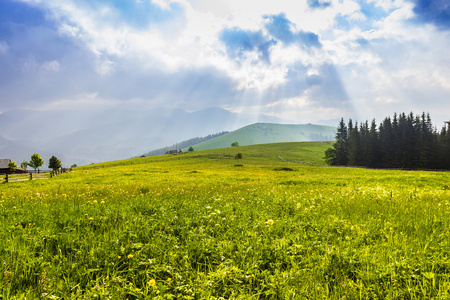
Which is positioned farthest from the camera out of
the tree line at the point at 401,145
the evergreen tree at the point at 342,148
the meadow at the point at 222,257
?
the evergreen tree at the point at 342,148

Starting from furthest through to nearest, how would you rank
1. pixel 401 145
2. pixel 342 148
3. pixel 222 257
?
pixel 342 148
pixel 401 145
pixel 222 257

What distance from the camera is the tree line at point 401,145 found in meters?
70.8

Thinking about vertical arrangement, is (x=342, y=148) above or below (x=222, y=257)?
above

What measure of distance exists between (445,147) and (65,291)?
9850 cm

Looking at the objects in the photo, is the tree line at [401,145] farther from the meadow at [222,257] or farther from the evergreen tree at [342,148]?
the meadow at [222,257]

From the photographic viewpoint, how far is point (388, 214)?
20.6 ft

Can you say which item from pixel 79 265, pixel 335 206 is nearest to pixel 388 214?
pixel 335 206

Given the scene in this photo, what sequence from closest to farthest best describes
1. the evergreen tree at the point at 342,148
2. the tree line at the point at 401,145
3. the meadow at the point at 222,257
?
the meadow at the point at 222,257, the tree line at the point at 401,145, the evergreen tree at the point at 342,148

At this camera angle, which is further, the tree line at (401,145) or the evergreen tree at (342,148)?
the evergreen tree at (342,148)

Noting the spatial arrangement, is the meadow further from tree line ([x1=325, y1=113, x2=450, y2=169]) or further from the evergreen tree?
the evergreen tree

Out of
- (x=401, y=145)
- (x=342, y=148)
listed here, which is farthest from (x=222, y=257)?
(x=342, y=148)

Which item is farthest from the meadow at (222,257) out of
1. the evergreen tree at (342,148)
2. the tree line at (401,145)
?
the evergreen tree at (342,148)

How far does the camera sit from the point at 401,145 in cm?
7688

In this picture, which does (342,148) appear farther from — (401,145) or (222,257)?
(222,257)
